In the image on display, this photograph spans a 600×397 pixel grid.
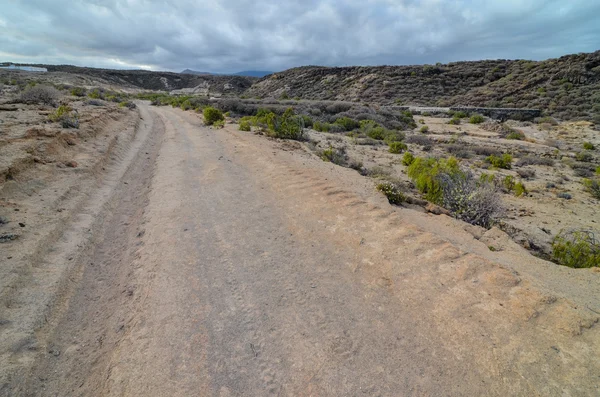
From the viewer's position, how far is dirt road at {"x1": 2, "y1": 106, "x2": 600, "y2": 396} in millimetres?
2803

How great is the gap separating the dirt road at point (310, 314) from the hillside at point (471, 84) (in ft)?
103

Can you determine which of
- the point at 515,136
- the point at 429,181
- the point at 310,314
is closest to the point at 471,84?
the point at 515,136

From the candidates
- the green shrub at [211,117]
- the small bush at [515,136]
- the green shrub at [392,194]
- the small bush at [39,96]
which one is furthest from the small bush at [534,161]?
the small bush at [39,96]

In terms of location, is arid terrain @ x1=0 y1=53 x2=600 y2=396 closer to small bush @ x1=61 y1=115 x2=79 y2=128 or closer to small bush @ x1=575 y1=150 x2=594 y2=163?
small bush @ x1=61 y1=115 x2=79 y2=128

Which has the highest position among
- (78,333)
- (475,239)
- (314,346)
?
(475,239)

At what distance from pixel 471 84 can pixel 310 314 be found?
173 feet

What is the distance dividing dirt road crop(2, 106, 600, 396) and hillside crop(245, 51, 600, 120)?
31.5 m

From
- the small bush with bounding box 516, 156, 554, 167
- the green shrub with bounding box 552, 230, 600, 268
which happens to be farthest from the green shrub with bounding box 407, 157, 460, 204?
the small bush with bounding box 516, 156, 554, 167

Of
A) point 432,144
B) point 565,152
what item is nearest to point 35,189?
point 432,144

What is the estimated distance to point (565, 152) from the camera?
1711cm

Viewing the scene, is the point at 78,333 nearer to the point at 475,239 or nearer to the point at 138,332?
the point at 138,332

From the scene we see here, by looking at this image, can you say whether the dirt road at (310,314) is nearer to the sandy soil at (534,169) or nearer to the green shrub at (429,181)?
the green shrub at (429,181)

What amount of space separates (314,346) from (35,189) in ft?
22.6

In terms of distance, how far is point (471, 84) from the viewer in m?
46.2
